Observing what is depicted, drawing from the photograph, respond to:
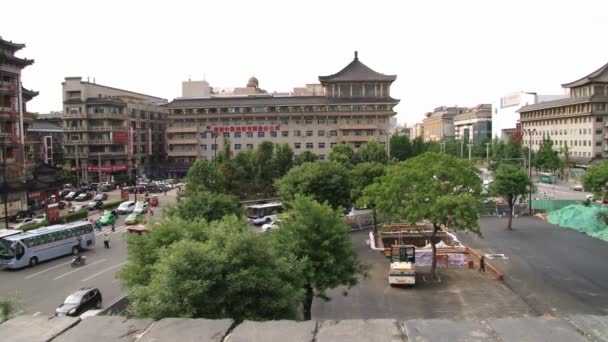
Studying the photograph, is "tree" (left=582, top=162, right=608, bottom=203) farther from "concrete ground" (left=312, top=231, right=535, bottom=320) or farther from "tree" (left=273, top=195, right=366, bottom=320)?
"tree" (left=273, top=195, right=366, bottom=320)

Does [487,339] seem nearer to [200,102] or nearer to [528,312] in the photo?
[528,312]

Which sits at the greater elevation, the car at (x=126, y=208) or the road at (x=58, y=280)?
the car at (x=126, y=208)

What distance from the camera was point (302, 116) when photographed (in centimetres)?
6362

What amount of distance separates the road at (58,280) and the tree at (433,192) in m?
9.86

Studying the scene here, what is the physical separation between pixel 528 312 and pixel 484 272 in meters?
5.34

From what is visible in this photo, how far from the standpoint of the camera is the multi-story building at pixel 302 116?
205 ft

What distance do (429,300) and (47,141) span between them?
2127 inches

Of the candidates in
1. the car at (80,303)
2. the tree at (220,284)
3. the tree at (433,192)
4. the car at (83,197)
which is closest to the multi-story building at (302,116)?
the car at (83,197)

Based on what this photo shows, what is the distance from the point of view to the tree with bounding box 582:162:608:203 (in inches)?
1186

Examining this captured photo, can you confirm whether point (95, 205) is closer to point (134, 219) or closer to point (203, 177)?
point (134, 219)

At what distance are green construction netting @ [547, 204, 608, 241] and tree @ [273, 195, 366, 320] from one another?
68.8 feet

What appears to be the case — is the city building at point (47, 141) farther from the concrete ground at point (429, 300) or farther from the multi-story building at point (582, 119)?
the multi-story building at point (582, 119)

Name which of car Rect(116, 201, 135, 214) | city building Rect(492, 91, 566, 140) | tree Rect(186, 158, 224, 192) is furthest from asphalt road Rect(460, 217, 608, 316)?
city building Rect(492, 91, 566, 140)

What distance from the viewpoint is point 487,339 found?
360 cm
